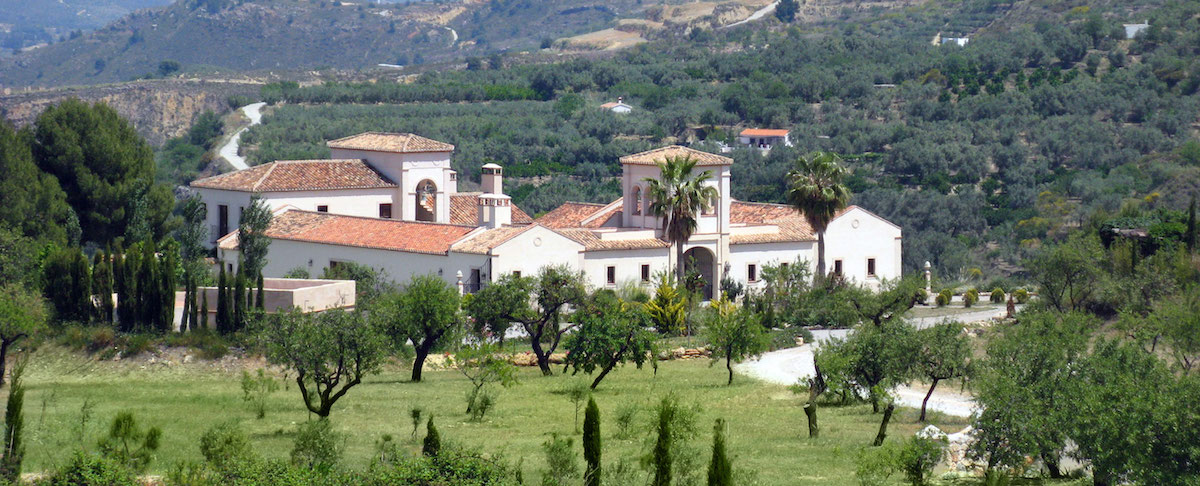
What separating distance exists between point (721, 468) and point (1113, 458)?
6.51m

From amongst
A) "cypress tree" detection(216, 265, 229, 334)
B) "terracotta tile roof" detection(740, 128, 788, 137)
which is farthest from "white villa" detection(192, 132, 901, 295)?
"terracotta tile roof" detection(740, 128, 788, 137)

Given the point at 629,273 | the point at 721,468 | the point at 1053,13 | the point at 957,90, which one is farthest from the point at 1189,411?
the point at 1053,13

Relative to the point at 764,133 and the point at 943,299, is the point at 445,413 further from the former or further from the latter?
the point at 764,133

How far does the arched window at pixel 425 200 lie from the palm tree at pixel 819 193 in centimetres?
1243

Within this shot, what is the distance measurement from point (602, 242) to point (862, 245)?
34.6ft

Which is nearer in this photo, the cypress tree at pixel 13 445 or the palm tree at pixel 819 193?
the cypress tree at pixel 13 445

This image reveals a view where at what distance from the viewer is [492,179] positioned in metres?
55.3

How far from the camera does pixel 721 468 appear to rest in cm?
2286

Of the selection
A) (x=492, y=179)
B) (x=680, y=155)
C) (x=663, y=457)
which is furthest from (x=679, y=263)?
(x=663, y=457)

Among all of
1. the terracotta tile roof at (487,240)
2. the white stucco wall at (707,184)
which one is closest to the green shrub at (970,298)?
the white stucco wall at (707,184)

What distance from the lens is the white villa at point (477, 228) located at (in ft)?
163

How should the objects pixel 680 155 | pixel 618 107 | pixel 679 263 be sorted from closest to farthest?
1. pixel 679 263
2. pixel 680 155
3. pixel 618 107

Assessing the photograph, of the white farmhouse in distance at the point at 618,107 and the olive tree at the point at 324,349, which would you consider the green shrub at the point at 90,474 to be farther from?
the white farmhouse in distance at the point at 618,107

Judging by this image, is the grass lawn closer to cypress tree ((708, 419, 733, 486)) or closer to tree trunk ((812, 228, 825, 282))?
cypress tree ((708, 419, 733, 486))
